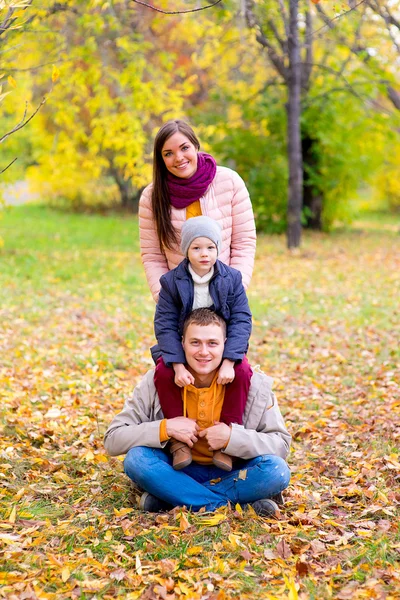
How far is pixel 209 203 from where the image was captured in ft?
12.6

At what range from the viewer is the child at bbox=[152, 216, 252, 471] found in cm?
340

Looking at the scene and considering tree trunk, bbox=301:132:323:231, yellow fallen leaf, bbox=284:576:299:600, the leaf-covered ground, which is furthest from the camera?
tree trunk, bbox=301:132:323:231

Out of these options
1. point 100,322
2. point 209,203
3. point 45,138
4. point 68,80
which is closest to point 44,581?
point 209,203

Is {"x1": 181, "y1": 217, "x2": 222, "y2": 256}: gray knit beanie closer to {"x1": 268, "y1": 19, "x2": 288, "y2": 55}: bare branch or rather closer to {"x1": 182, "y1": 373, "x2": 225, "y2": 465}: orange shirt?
{"x1": 182, "y1": 373, "x2": 225, "y2": 465}: orange shirt

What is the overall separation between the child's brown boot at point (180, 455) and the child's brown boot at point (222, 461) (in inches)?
5.1

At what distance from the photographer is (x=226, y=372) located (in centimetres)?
339

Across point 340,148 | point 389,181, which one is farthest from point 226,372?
point 389,181

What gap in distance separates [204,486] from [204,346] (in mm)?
735

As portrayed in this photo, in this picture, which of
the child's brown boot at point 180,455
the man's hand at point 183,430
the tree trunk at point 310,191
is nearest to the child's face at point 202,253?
the man's hand at point 183,430

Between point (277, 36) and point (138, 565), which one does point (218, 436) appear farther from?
point (277, 36)

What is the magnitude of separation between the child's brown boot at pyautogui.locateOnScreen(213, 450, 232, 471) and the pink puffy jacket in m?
0.87

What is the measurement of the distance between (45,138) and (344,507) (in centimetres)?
1752

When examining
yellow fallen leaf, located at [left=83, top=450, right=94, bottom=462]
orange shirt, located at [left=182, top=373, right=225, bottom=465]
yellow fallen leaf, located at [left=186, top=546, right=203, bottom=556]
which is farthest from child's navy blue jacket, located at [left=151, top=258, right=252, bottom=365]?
yellow fallen leaf, located at [left=83, top=450, right=94, bottom=462]

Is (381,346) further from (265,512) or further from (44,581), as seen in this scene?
(44,581)
